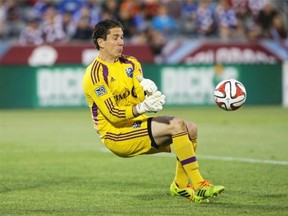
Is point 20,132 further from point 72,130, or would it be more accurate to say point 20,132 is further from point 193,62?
point 193,62

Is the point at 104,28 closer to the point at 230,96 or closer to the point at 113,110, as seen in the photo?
the point at 113,110

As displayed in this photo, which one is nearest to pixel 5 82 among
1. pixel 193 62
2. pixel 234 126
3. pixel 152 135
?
pixel 193 62

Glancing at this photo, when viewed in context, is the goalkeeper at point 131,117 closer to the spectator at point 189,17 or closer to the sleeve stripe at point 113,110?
the sleeve stripe at point 113,110

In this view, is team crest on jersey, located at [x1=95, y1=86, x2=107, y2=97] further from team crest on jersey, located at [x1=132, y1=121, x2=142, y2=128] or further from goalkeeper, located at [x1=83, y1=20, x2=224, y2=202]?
team crest on jersey, located at [x1=132, y1=121, x2=142, y2=128]

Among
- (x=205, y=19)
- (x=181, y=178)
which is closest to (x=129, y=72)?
(x=181, y=178)

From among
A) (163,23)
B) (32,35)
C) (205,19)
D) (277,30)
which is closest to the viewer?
(32,35)

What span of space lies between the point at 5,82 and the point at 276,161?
12.2 meters

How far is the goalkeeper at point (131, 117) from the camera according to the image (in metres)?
8.23

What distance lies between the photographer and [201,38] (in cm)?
2528

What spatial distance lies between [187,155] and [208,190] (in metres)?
0.44

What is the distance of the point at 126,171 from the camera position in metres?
11.2

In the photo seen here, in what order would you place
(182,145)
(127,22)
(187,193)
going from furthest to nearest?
(127,22)
(187,193)
(182,145)

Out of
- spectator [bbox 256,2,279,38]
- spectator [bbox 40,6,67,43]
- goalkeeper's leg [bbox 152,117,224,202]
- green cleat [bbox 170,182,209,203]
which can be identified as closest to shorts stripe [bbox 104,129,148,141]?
goalkeeper's leg [bbox 152,117,224,202]

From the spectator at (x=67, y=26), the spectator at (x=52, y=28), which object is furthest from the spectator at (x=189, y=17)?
the spectator at (x=52, y=28)
